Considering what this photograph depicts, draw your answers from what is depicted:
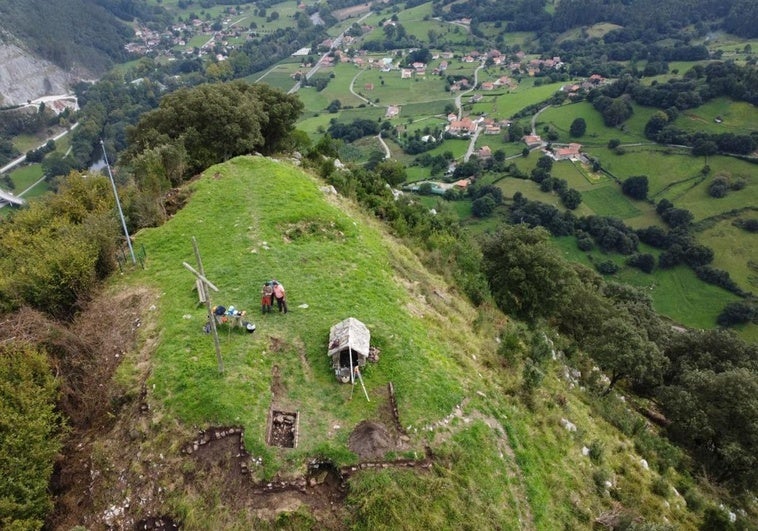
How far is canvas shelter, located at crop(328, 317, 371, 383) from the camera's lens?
1581 cm

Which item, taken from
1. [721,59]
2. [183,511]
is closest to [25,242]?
[183,511]

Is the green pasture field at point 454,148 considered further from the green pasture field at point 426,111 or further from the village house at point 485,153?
the green pasture field at point 426,111

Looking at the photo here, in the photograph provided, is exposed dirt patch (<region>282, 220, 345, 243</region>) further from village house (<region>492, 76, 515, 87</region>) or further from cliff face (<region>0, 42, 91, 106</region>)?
cliff face (<region>0, 42, 91, 106</region>)

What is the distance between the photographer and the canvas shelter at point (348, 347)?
15812 mm

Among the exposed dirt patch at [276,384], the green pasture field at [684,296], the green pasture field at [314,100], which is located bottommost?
the green pasture field at [684,296]

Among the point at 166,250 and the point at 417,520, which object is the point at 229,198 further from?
the point at 417,520

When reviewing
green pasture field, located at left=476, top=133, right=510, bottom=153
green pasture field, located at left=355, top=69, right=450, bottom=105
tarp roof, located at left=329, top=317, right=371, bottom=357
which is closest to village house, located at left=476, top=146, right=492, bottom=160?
green pasture field, located at left=476, top=133, right=510, bottom=153

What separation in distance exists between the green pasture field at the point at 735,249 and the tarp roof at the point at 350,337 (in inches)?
3302

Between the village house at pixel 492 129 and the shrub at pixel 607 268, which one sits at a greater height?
the village house at pixel 492 129

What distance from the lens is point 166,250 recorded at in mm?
22562

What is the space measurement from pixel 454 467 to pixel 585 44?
214856 millimetres

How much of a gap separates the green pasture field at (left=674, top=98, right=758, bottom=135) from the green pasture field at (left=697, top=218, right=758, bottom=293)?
32.0 m

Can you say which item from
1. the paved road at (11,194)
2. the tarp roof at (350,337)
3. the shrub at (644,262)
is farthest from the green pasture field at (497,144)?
the paved road at (11,194)

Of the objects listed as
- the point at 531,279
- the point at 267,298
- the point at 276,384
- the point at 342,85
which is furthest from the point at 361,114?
the point at 276,384
